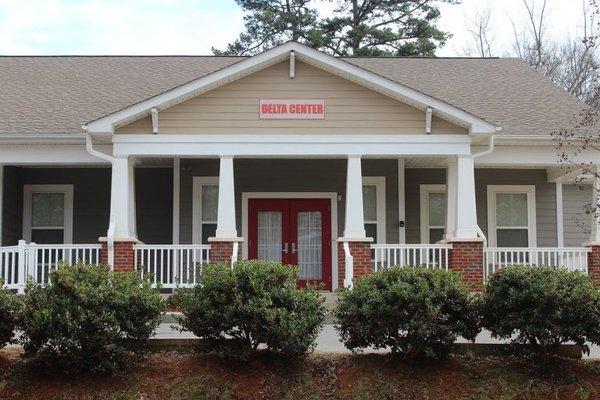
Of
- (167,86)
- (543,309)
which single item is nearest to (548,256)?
(543,309)

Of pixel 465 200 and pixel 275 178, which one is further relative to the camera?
pixel 275 178

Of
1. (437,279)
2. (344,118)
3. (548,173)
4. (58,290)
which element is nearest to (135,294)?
(58,290)

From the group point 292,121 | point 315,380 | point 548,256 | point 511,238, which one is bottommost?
point 315,380

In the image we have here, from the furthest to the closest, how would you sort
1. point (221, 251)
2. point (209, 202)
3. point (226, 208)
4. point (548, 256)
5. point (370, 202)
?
point (370, 202) < point (209, 202) < point (548, 256) < point (226, 208) < point (221, 251)

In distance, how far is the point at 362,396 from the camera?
29.6 feet

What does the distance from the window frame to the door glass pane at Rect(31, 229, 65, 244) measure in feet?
22.8

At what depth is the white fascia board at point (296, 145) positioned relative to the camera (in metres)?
15.1

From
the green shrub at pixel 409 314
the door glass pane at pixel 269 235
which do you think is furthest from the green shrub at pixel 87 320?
the door glass pane at pixel 269 235

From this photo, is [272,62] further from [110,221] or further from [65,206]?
[65,206]

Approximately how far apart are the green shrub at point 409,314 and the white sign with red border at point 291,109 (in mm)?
6128

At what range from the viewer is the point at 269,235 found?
703 inches

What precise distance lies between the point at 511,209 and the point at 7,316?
1240 cm

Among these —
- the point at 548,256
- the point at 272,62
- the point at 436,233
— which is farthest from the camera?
the point at 436,233

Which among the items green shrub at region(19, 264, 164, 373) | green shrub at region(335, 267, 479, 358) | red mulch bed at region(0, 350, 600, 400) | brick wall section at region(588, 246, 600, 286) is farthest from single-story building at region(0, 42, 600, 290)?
green shrub at region(335, 267, 479, 358)
